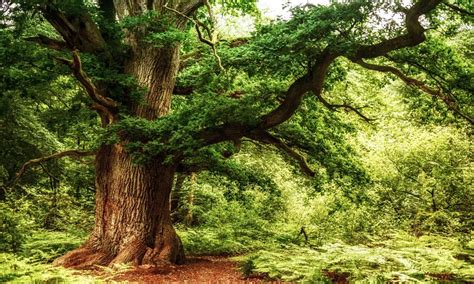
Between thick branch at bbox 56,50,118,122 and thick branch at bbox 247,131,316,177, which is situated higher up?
thick branch at bbox 56,50,118,122

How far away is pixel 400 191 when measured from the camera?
10.4 meters

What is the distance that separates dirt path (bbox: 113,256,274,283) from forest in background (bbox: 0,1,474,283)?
0.37 m

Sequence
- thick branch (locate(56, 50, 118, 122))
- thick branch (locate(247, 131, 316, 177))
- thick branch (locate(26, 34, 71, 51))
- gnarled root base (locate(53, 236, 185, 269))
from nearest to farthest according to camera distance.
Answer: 1. thick branch (locate(56, 50, 118, 122))
2. gnarled root base (locate(53, 236, 185, 269))
3. thick branch (locate(26, 34, 71, 51))
4. thick branch (locate(247, 131, 316, 177))

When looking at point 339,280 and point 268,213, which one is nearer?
point 339,280

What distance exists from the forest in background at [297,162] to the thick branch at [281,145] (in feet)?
0.35

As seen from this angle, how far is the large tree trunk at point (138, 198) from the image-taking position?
28.7ft

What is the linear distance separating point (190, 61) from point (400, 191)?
6.50 meters

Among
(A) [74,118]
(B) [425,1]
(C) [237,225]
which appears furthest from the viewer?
(C) [237,225]

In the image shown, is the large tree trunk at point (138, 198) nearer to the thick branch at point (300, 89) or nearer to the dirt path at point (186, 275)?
the dirt path at point (186, 275)

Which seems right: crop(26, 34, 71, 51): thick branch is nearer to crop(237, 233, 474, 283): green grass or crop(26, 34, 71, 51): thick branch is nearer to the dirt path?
the dirt path

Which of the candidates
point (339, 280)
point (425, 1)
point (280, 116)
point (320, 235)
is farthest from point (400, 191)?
point (425, 1)

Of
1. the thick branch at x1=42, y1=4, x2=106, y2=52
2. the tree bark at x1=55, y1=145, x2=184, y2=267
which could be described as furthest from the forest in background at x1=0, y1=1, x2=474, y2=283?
the tree bark at x1=55, y1=145, x2=184, y2=267

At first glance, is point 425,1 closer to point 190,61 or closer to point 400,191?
point 400,191

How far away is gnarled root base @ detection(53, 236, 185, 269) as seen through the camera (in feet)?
27.7
